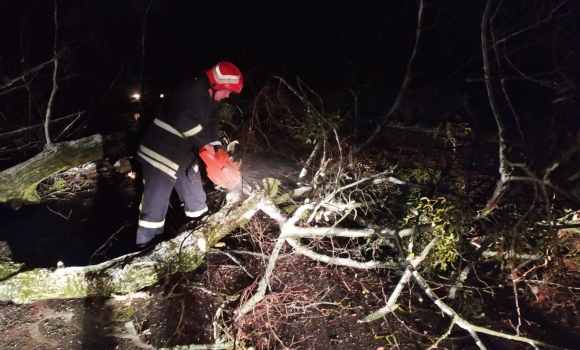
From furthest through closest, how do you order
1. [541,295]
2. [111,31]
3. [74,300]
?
[111,31]
[541,295]
[74,300]

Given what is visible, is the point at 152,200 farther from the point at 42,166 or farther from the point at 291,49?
the point at 291,49

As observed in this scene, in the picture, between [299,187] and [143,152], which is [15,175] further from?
[299,187]

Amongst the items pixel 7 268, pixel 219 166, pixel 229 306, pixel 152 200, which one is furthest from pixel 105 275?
pixel 219 166

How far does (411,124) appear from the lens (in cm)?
791

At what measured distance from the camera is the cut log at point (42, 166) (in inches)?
139

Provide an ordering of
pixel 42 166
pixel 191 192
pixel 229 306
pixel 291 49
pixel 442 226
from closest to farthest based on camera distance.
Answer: pixel 229 306, pixel 442 226, pixel 191 192, pixel 42 166, pixel 291 49

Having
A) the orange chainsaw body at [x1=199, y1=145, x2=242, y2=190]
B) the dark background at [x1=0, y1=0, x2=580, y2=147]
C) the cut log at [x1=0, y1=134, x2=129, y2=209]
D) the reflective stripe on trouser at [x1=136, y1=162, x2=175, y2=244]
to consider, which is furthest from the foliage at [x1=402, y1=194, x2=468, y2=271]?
the dark background at [x1=0, y1=0, x2=580, y2=147]

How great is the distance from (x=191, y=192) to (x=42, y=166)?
168 centimetres

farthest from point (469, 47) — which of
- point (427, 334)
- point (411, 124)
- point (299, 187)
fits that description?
point (427, 334)

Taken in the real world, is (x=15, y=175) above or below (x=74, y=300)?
above

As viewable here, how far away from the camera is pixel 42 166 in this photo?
363 centimetres

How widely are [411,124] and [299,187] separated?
5.04 meters

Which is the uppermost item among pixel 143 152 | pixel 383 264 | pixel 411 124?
pixel 143 152

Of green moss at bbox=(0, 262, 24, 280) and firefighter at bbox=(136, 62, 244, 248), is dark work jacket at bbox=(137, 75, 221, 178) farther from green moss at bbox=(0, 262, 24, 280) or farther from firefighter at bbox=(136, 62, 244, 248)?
green moss at bbox=(0, 262, 24, 280)
